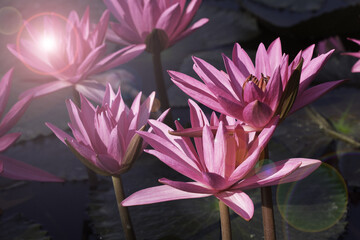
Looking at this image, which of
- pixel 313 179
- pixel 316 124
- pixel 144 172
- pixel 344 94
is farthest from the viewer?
pixel 344 94

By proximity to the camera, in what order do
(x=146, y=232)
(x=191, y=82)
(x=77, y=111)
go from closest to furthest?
1. (x=191, y=82)
2. (x=77, y=111)
3. (x=146, y=232)

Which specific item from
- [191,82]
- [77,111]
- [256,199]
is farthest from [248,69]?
[256,199]

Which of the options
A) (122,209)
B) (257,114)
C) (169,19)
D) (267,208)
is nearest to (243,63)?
(257,114)

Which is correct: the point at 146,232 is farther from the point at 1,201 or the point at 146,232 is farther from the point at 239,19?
the point at 239,19

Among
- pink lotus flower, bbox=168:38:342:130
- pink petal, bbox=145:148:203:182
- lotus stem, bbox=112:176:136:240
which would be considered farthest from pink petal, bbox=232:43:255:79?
lotus stem, bbox=112:176:136:240

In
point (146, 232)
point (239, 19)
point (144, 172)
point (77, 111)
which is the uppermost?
point (239, 19)

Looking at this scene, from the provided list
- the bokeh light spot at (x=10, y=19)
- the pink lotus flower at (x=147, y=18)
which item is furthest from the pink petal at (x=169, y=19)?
the bokeh light spot at (x=10, y=19)

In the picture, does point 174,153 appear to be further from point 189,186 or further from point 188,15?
point 188,15
